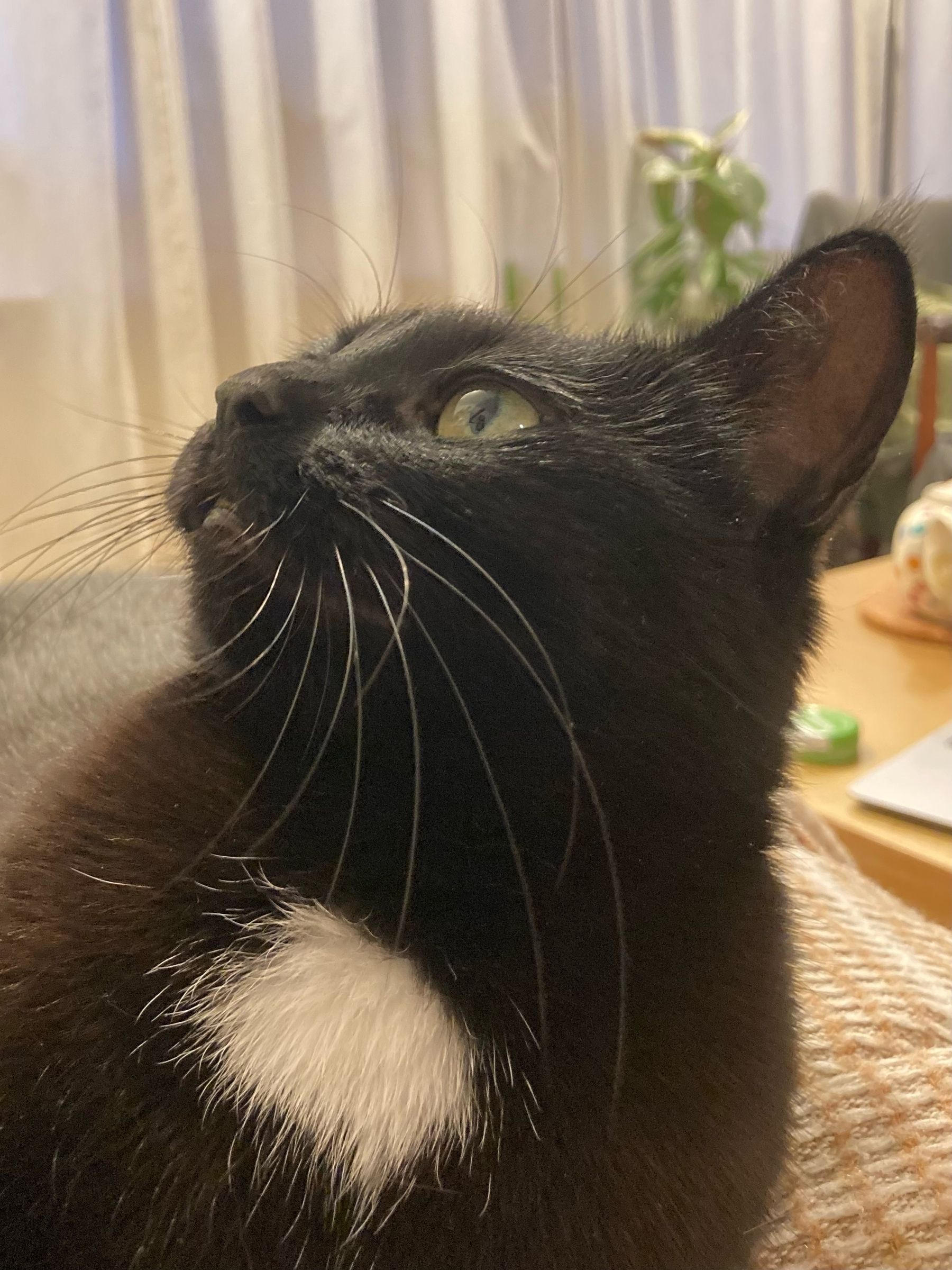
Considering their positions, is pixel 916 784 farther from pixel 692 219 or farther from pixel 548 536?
pixel 692 219

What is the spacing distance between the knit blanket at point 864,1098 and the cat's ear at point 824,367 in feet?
0.71

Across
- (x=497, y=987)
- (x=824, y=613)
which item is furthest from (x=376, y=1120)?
(x=824, y=613)

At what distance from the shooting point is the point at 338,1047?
0.41 m

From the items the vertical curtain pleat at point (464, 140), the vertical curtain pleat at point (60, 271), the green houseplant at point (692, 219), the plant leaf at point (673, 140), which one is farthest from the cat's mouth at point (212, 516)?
the plant leaf at point (673, 140)

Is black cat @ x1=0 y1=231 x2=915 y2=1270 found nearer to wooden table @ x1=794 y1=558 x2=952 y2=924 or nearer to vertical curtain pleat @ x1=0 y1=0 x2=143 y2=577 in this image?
wooden table @ x1=794 y1=558 x2=952 y2=924

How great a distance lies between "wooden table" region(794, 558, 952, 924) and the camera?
91 centimetres

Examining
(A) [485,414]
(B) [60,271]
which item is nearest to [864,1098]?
(A) [485,414]

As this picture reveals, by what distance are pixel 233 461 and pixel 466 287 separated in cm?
132

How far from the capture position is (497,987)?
41 centimetres

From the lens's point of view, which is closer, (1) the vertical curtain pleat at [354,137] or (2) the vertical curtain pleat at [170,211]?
(2) the vertical curtain pleat at [170,211]

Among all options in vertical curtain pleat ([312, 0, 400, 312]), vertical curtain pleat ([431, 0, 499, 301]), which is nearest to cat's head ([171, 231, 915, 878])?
vertical curtain pleat ([312, 0, 400, 312])

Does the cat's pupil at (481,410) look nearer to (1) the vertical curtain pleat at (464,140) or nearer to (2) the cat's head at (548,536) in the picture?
(2) the cat's head at (548,536)

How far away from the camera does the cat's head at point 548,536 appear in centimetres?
42

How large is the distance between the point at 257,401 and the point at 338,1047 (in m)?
0.29
